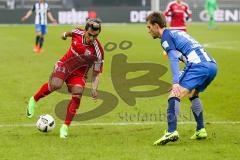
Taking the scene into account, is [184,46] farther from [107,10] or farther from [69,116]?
[107,10]

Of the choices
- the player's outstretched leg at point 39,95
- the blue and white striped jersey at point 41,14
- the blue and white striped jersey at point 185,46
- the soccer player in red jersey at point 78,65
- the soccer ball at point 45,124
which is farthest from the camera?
the blue and white striped jersey at point 41,14

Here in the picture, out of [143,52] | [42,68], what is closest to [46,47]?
[143,52]

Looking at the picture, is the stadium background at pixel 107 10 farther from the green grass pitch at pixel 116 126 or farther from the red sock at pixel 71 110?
the red sock at pixel 71 110

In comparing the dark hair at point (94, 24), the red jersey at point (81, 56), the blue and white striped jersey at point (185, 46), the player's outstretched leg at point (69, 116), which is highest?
the dark hair at point (94, 24)

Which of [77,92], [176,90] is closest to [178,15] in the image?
[77,92]

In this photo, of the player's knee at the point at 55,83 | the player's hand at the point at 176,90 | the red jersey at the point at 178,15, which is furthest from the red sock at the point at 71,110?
the red jersey at the point at 178,15

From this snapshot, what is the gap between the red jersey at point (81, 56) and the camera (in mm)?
11047

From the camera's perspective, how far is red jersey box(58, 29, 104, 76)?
11047 mm

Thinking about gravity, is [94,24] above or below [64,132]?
above

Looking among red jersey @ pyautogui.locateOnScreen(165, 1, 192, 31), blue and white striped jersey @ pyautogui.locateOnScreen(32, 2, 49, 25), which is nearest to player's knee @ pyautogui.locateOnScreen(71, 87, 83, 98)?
red jersey @ pyautogui.locateOnScreen(165, 1, 192, 31)

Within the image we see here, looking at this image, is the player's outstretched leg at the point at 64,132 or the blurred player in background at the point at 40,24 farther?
the blurred player in background at the point at 40,24

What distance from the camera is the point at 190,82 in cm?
962

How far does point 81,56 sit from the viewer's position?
37.0 feet

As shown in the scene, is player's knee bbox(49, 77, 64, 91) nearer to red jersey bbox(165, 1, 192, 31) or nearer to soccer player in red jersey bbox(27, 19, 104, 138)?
soccer player in red jersey bbox(27, 19, 104, 138)
